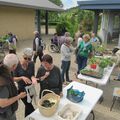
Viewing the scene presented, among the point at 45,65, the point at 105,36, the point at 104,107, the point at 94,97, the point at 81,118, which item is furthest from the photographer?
the point at 105,36

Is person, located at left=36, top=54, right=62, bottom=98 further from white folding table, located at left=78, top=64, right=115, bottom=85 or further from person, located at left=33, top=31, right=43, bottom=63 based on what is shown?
person, located at left=33, top=31, right=43, bottom=63

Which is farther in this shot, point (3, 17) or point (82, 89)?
point (3, 17)

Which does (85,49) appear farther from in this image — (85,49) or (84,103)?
(84,103)

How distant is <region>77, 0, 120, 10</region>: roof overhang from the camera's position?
11.7 m

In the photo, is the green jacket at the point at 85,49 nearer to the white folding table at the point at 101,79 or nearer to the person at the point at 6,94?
the white folding table at the point at 101,79

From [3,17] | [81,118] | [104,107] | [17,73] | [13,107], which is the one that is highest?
[3,17]

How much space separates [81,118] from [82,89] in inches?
42.5

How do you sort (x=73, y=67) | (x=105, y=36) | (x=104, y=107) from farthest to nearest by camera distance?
1. (x=105, y=36)
2. (x=73, y=67)
3. (x=104, y=107)

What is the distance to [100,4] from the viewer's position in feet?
40.2

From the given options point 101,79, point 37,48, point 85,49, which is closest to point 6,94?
point 101,79

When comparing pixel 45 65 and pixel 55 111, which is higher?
pixel 45 65

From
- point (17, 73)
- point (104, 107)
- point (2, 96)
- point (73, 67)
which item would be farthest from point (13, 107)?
point (73, 67)

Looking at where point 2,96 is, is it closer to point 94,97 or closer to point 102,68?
point 94,97

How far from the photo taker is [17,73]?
Result: 3.57 meters
